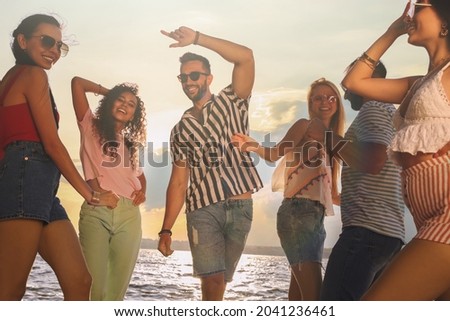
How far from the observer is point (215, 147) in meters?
3.70

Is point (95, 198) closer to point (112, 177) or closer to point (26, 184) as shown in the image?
point (112, 177)

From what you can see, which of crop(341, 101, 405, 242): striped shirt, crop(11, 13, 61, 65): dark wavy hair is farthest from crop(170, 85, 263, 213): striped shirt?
crop(11, 13, 61, 65): dark wavy hair

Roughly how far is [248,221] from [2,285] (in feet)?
4.17

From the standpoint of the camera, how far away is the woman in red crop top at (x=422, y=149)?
2.22 metres

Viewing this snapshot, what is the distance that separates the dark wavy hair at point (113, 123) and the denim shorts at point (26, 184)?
0.49 metres

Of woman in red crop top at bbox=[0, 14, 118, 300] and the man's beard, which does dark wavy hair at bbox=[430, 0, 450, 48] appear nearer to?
the man's beard

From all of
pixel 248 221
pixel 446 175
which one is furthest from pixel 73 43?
pixel 446 175

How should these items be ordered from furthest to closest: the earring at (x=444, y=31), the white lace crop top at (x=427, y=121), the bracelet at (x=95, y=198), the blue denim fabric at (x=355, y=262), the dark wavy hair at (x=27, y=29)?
1. the bracelet at (x=95, y=198)
2. the dark wavy hair at (x=27, y=29)
3. the blue denim fabric at (x=355, y=262)
4. the earring at (x=444, y=31)
5. the white lace crop top at (x=427, y=121)

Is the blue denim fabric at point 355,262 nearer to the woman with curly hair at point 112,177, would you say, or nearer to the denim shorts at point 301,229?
the denim shorts at point 301,229

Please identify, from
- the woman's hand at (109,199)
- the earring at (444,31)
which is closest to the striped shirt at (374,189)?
the earring at (444,31)

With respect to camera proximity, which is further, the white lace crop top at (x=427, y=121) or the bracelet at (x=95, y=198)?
the bracelet at (x=95, y=198)

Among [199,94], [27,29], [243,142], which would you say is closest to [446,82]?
[243,142]

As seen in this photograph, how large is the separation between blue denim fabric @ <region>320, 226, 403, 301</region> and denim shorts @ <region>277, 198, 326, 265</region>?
665 millimetres

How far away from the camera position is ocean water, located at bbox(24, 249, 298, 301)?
362 centimetres
